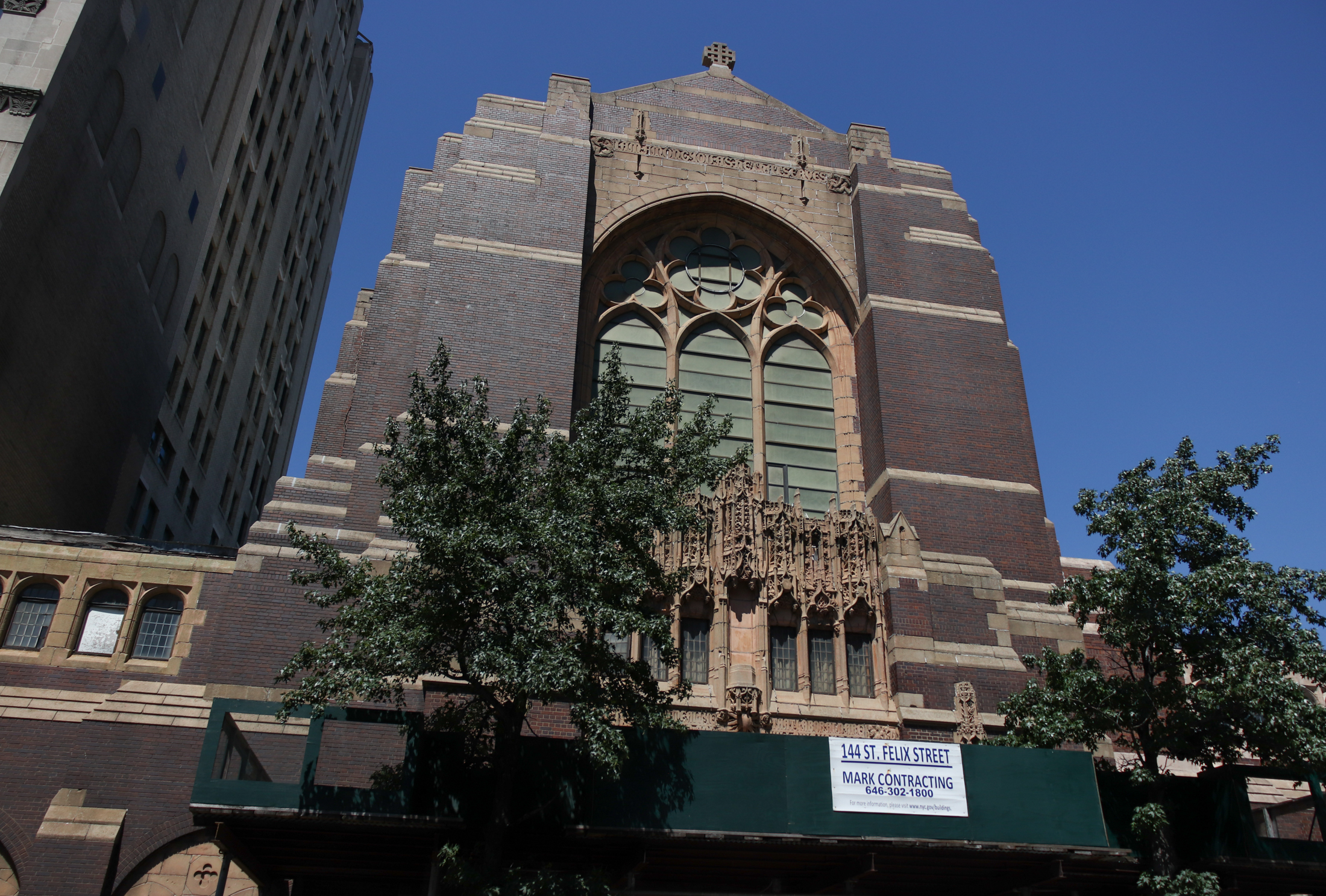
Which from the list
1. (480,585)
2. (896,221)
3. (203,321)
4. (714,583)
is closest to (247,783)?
(480,585)

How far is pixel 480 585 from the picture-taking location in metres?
12.8

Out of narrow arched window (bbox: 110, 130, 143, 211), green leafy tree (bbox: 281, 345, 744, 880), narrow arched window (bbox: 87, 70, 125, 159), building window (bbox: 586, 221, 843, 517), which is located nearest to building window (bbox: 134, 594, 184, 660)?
green leafy tree (bbox: 281, 345, 744, 880)

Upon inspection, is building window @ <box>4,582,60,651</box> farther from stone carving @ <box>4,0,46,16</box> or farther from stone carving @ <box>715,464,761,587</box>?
stone carving @ <box>4,0,46,16</box>

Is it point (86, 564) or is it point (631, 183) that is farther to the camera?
point (631, 183)

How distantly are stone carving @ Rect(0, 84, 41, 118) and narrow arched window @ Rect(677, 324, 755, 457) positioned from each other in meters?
13.6

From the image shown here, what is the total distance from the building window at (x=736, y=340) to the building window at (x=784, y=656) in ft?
11.5

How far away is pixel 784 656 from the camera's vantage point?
62.7 feet

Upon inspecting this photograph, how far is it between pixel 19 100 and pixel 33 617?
34.3 feet

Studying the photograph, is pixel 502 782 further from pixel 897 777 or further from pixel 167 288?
pixel 167 288

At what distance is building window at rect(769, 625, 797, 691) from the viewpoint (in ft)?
61.9

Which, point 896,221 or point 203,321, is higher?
point 203,321

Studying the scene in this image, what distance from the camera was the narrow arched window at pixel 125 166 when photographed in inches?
1005

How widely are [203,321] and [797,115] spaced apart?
20358 mm

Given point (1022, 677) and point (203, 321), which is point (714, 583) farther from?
point (203, 321)
